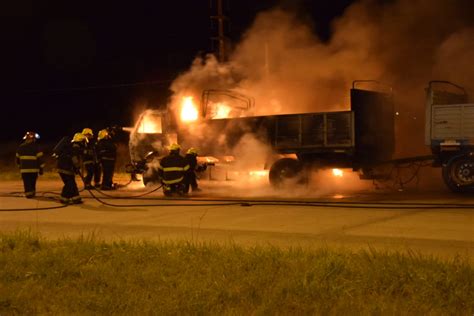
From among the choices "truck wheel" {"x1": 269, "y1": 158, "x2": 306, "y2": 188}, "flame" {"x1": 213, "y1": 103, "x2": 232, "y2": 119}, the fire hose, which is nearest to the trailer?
the fire hose

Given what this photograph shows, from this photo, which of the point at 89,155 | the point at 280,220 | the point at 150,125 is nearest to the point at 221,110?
the point at 150,125

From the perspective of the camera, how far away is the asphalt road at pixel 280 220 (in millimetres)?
7527

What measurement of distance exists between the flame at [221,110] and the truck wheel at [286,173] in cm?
266

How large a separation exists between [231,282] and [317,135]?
9.03 metres

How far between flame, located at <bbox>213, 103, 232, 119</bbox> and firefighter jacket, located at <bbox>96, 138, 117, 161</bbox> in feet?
9.71

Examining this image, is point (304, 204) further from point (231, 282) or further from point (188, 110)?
point (231, 282)

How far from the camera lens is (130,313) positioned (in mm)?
4586

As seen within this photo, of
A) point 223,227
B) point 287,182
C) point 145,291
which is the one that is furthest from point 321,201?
point 145,291

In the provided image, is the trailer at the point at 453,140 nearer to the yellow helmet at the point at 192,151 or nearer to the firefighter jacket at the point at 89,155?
the yellow helmet at the point at 192,151

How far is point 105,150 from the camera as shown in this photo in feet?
52.1

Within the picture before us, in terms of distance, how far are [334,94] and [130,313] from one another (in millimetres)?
15417

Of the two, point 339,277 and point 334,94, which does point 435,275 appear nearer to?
A: point 339,277

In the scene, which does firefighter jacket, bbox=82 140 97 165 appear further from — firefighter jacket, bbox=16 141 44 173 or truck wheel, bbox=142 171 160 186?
firefighter jacket, bbox=16 141 44 173

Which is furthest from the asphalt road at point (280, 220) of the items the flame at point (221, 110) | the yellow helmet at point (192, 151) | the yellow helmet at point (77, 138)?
the flame at point (221, 110)
